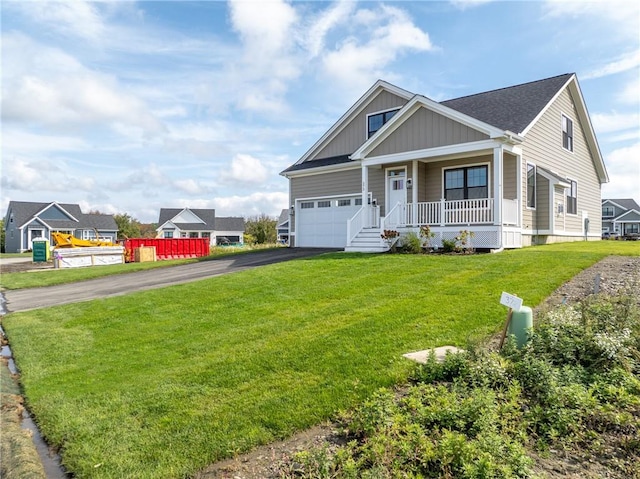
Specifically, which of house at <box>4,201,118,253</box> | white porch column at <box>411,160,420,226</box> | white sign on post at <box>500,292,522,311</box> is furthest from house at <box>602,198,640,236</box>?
house at <box>4,201,118,253</box>

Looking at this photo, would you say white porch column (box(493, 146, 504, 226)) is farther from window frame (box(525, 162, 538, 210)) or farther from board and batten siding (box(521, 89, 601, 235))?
window frame (box(525, 162, 538, 210))

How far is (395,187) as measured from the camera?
1652 centimetres

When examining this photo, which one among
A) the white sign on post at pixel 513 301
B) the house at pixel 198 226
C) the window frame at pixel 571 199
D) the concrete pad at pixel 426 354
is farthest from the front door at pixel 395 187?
the house at pixel 198 226

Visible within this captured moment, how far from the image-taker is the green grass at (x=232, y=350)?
385 cm

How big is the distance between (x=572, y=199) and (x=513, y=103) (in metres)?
5.46

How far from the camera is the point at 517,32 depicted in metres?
11.6

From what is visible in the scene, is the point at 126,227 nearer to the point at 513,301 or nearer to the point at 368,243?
the point at 368,243

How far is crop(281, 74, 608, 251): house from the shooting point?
1338 centimetres

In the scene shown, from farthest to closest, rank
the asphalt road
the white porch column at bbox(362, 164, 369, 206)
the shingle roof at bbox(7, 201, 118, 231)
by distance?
the shingle roof at bbox(7, 201, 118, 231), the white porch column at bbox(362, 164, 369, 206), the asphalt road

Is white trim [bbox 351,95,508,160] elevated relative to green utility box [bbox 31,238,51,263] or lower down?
elevated

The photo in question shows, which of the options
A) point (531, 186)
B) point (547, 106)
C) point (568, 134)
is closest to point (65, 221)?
point (531, 186)

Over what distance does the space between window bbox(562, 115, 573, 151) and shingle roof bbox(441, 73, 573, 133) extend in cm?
183

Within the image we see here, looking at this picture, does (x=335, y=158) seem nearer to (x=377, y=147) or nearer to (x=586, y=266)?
(x=377, y=147)

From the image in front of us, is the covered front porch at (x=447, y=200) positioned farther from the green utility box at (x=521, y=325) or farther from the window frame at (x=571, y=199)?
the green utility box at (x=521, y=325)
